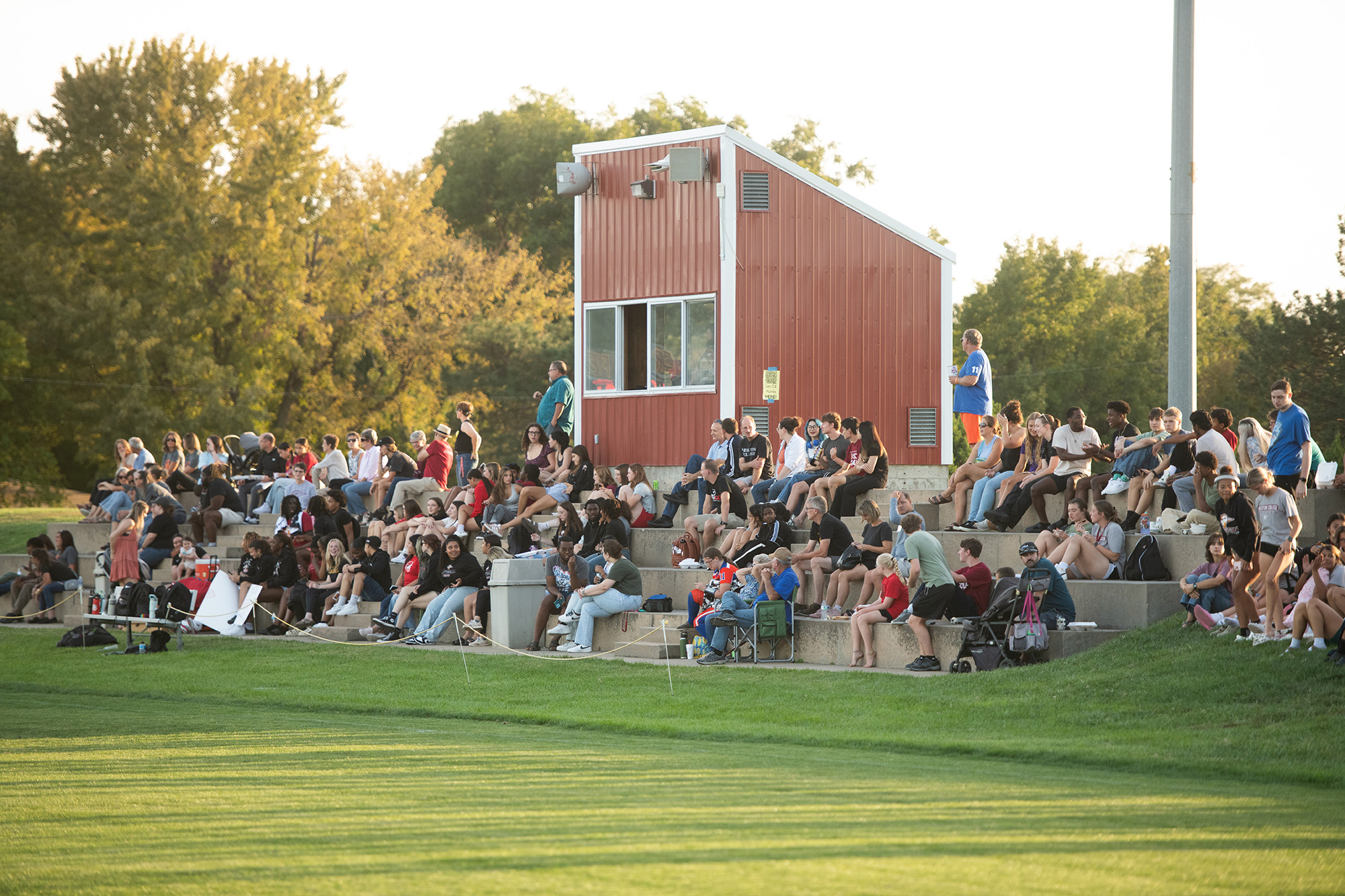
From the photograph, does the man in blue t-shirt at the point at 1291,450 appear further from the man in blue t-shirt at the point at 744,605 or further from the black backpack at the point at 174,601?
the black backpack at the point at 174,601

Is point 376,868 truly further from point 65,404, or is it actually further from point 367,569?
point 65,404

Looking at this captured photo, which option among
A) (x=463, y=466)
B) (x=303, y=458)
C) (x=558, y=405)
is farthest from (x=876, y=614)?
(x=303, y=458)

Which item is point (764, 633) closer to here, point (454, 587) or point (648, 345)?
point (454, 587)

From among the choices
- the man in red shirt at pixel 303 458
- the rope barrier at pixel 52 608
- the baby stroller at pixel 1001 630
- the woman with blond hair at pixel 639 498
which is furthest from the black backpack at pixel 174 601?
the baby stroller at pixel 1001 630

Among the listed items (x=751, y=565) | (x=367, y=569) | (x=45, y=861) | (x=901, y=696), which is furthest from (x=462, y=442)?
(x=45, y=861)

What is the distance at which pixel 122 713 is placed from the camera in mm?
13398

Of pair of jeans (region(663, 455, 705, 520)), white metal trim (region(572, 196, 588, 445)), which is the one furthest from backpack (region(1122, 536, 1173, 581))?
white metal trim (region(572, 196, 588, 445))

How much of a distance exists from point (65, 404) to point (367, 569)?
25501mm

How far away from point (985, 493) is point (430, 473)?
364 inches

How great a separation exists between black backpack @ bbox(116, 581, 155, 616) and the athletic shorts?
10924 millimetres

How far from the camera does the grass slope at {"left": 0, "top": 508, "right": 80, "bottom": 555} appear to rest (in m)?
29.1

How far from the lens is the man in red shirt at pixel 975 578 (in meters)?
14.4

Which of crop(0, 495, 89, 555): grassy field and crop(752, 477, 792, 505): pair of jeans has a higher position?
crop(752, 477, 792, 505): pair of jeans

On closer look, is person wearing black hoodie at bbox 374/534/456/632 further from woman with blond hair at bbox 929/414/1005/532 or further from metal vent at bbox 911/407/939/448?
metal vent at bbox 911/407/939/448
